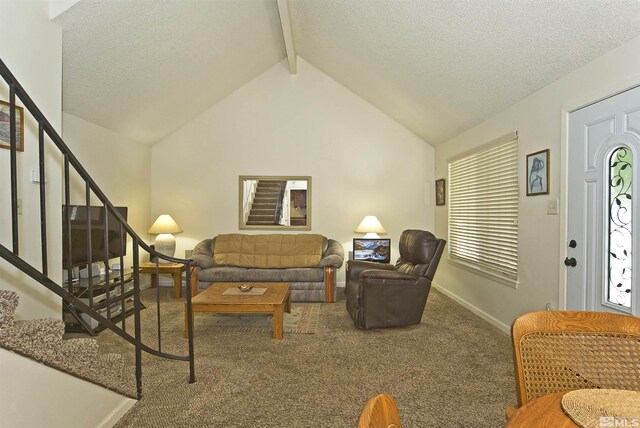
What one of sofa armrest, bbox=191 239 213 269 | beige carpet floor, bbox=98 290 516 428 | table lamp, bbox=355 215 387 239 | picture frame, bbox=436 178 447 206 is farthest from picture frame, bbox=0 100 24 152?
picture frame, bbox=436 178 447 206

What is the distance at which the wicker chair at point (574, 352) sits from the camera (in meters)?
1.20

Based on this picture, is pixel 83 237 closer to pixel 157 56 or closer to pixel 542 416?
pixel 157 56

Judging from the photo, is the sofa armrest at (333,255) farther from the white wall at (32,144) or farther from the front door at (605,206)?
the white wall at (32,144)

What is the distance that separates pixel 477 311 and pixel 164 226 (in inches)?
183

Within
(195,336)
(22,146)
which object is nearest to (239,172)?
(195,336)

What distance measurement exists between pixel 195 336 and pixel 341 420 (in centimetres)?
202

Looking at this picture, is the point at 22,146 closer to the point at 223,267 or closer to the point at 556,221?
the point at 223,267

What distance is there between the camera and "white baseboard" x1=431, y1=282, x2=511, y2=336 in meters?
3.84

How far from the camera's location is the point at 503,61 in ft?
10.7

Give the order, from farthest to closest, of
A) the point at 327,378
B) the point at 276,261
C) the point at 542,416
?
the point at 276,261
the point at 327,378
the point at 542,416

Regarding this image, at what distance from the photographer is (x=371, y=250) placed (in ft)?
19.5

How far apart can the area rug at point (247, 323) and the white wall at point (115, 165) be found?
1.90 meters

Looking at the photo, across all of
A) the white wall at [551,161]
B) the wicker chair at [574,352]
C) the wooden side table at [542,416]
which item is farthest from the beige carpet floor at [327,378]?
the wooden side table at [542,416]

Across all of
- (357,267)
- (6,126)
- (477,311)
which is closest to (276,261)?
(357,267)
